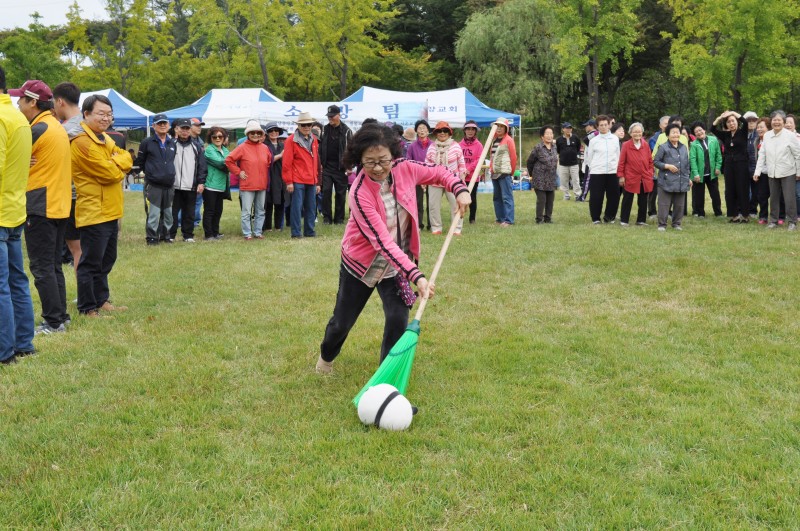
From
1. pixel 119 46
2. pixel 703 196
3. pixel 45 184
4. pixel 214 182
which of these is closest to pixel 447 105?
pixel 703 196

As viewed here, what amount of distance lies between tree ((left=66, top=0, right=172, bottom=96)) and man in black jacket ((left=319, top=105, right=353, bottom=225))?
92.0 feet

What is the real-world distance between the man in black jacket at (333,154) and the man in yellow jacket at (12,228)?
8.27m

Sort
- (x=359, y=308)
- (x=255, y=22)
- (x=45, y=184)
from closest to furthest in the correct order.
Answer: (x=359, y=308)
(x=45, y=184)
(x=255, y=22)

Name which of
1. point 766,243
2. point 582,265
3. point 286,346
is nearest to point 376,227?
point 286,346

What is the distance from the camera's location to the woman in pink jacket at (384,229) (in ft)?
15.1

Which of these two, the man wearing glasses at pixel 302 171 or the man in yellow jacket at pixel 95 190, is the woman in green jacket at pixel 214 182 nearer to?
the man wearing glasses at pixel 302 171

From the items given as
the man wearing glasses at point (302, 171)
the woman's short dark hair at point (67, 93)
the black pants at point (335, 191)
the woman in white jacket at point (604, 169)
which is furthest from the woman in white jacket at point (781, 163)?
the woman's short dark hair at point (67, 93)

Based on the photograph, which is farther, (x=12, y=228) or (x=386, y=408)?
(x=12, y=228)

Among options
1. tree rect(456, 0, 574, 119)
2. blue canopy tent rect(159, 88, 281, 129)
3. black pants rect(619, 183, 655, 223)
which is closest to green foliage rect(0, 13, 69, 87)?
blue canopy tent rect(159, 88, 281, 129)

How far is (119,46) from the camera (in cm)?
3834

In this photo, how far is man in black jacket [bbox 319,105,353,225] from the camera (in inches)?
544

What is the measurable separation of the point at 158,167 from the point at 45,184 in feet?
17.3

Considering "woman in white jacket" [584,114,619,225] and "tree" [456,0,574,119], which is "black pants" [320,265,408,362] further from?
"tree" [456,0,574,119]

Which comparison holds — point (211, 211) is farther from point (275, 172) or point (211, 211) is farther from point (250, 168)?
point (275, 172)
